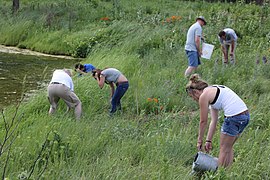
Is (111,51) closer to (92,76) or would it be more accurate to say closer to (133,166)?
(92,76)

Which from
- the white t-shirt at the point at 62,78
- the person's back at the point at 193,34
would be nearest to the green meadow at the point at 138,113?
the white t-shirt at the point at 62,78

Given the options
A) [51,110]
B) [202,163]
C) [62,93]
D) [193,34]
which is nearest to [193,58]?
[193,34]

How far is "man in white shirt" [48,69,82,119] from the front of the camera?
6688mm

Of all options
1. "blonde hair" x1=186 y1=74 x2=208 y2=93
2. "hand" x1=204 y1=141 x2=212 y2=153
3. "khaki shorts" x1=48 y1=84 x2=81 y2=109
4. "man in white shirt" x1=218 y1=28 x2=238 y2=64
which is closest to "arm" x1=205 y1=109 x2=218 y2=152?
"hand" x1=204 y1=141 x2=212 y2=153

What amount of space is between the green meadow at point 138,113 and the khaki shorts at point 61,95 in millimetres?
228

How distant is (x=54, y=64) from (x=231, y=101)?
9.53 m

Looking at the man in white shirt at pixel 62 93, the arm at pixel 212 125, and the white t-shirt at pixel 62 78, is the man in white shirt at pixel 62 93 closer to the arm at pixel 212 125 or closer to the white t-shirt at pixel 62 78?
the white t-shirt at pixel 62 78

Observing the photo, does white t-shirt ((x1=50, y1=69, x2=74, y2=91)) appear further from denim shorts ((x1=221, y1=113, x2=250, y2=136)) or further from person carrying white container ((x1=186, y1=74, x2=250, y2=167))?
denim shorts ((x1=221, y1=113, x2=250, y2=136))

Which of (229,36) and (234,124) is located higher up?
(229,36)

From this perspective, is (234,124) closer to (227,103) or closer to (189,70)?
(227,103)

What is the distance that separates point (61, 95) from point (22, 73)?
17.8ft

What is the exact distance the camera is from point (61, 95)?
6.73 metres

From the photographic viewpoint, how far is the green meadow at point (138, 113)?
461 centimetres

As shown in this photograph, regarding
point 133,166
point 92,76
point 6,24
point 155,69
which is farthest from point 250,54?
point 6,24
